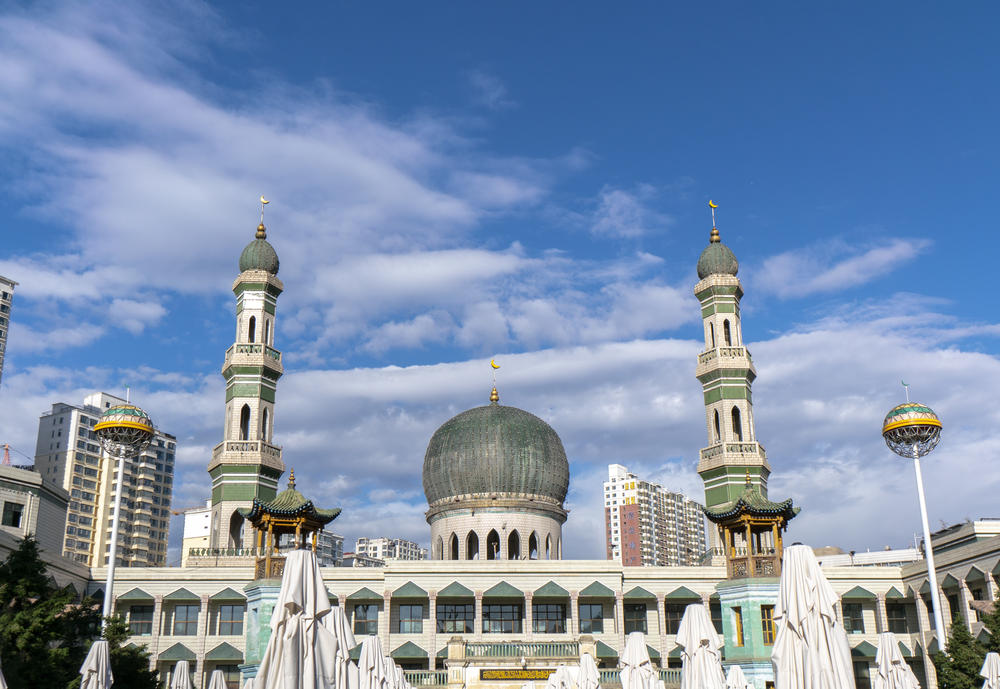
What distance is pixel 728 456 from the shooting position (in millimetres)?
56656

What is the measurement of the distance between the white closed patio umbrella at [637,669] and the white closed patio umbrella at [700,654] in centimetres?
321

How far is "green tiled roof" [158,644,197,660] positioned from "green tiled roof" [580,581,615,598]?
67.0ft

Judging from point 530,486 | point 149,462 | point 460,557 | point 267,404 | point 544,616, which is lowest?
point 544,616

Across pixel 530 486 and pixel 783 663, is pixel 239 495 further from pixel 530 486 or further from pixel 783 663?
pixel 783 663

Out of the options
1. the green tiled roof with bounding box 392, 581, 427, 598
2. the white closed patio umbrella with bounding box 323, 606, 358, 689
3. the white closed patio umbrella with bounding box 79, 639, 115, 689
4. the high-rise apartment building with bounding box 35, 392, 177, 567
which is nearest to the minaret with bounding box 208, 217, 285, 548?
the green tiled roof with bounding box 392, 581, 427, 598

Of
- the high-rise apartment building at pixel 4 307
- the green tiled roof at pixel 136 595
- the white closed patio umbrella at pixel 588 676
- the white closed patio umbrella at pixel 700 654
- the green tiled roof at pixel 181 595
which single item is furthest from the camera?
the high-rise apartment building at pixel 4 307

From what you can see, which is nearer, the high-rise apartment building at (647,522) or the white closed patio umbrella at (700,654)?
the white closed patio umbrella at (700,654)

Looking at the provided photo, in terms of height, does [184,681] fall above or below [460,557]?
below

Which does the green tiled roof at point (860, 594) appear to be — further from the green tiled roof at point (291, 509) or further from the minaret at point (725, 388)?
the green tiled roof at point (291, 509)

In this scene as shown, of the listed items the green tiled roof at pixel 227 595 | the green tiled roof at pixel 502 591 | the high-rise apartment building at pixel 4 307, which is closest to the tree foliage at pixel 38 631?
the green tiled roof at pixel 227 595

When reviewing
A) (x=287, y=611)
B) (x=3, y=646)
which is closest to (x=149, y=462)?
(x=3, y=646)

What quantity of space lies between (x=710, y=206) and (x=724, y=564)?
2452 centimetres

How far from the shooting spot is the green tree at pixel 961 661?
40.8 metres

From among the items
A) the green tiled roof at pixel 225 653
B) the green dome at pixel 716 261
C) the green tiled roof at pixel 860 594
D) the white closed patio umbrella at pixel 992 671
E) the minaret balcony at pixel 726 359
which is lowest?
the white closed patio umbrella at pixel 992 671
